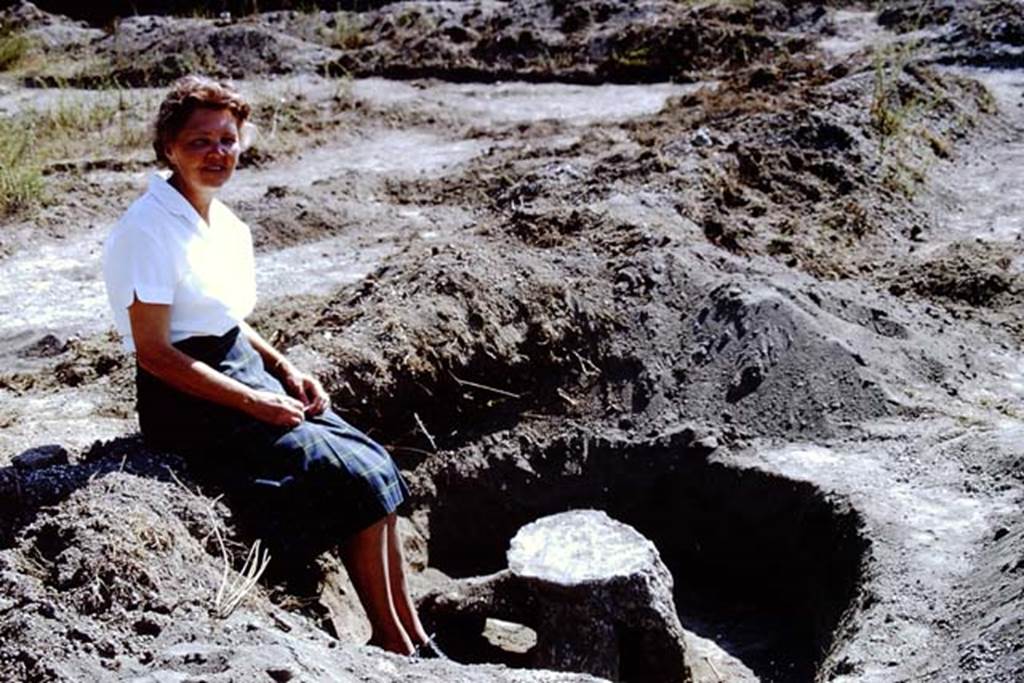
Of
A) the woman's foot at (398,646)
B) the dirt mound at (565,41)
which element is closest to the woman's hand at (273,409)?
the woman's foot at (398,646)

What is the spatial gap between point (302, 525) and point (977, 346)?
9.73 feet

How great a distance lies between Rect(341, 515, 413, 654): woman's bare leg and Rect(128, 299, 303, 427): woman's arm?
1.17 ft

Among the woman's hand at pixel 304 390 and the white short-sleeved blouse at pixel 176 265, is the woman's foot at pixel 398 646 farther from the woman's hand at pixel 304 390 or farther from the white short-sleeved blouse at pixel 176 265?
the white short-sleeved blouse at pixel 176 265

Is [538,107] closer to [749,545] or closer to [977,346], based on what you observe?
[977,346]

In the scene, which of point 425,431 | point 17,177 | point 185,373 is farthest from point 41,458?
point 17,177

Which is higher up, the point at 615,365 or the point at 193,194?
the point at 193,194

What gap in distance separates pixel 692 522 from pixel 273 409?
1865 millimetres

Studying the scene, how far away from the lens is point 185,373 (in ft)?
11.2

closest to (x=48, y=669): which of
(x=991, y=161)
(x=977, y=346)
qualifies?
(x=977, y=346)

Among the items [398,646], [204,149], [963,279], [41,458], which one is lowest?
[398,646]

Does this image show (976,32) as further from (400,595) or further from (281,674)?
(281,674)

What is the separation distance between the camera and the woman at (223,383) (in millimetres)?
3404

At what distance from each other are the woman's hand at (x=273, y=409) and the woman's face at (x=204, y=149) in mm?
554

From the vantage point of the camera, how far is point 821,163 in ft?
22.6
